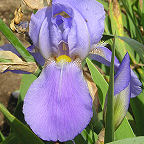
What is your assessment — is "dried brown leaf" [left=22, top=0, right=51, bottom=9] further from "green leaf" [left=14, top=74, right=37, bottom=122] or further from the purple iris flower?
"green leaf" [left=14, top=74, right=37, bottom=122]

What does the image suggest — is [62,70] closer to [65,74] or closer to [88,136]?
[65,74]

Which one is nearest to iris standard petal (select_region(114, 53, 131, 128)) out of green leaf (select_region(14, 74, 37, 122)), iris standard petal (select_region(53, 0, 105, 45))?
iris standard petal (select_region(53, 0, 105, 45))

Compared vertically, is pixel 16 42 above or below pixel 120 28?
above

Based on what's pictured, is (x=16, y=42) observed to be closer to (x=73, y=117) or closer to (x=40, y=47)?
(x=40, y=47)

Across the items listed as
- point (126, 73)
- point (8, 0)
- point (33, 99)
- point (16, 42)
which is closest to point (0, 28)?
point (16, 42)

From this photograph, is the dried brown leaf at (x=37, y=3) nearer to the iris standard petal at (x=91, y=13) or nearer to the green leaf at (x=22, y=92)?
the iris standard petal at (x=91, y=13)

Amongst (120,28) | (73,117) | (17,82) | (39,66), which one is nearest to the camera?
(73,117)

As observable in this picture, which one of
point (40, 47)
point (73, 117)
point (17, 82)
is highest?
point (40, 47)
